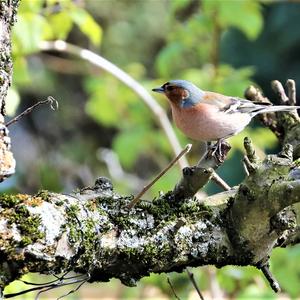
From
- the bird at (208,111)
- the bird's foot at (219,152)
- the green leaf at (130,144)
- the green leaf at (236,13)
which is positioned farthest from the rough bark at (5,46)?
the green leaf at (130,144)

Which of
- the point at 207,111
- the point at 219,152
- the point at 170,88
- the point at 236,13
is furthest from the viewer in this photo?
the point at 236,13

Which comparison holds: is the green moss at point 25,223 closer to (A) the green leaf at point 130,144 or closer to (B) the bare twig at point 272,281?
(B) the bare twig at point 272,281

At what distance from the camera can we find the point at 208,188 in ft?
28.3

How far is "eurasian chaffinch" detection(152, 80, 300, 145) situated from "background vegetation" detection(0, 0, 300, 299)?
716 mm

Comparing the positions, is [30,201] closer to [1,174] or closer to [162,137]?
[1,174]

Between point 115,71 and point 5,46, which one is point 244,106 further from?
point 5,46

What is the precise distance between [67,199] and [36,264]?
0.19 meters

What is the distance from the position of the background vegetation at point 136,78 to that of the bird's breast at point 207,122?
77 centimetres

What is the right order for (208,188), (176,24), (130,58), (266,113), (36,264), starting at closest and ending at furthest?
(36,264) < (266,113) < (176,24) < (208,188) < (130,58)

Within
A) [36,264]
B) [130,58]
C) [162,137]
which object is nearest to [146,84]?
[162,137]

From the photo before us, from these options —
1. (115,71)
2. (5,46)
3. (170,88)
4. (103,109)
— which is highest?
(103,109)

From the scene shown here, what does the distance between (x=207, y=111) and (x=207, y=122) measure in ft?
0.37

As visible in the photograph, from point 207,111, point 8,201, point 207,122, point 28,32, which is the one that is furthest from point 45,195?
point 28,32

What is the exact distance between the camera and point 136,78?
5594 mm
